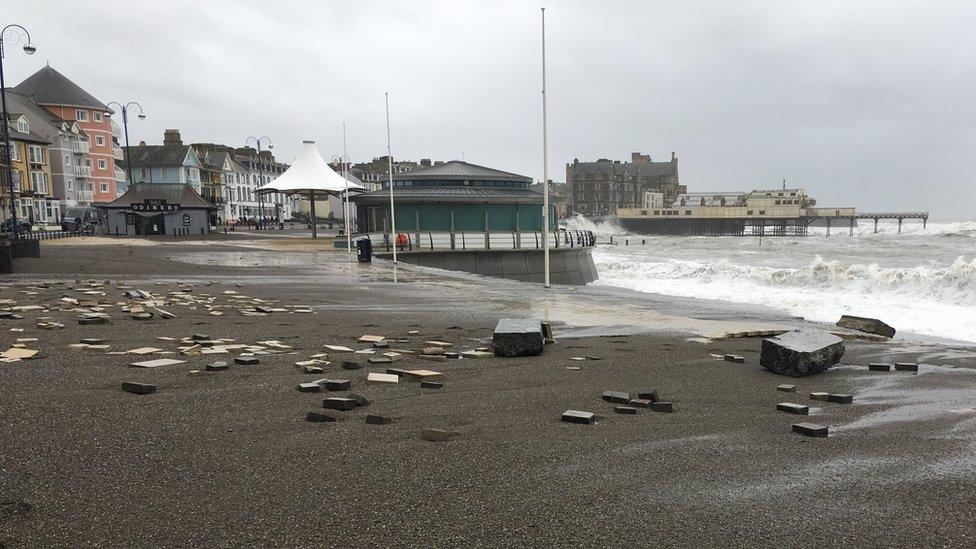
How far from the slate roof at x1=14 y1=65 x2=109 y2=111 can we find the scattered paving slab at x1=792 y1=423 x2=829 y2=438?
97.5 meters

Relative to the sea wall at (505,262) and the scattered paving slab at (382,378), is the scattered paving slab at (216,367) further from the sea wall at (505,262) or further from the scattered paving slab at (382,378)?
the sea wall at (505,262)

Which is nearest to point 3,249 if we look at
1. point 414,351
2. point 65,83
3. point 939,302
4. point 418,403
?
point 414,351

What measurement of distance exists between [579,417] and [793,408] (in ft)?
6.34

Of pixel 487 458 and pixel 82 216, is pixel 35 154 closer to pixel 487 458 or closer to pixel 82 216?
pixel 82 216

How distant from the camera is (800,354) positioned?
6.67 m

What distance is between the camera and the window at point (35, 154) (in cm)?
6688

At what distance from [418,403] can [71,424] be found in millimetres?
2647

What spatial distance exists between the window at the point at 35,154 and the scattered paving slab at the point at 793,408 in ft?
264

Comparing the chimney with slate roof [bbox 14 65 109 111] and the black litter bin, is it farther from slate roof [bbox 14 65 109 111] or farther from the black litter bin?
the black litter bin

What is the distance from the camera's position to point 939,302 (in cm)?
2181

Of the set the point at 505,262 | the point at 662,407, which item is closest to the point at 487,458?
the point at 662,407

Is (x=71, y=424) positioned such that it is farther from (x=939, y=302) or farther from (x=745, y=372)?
(x=939, y=302)

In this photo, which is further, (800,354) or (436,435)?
(800,354)

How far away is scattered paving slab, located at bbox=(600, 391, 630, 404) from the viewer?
5495mm
